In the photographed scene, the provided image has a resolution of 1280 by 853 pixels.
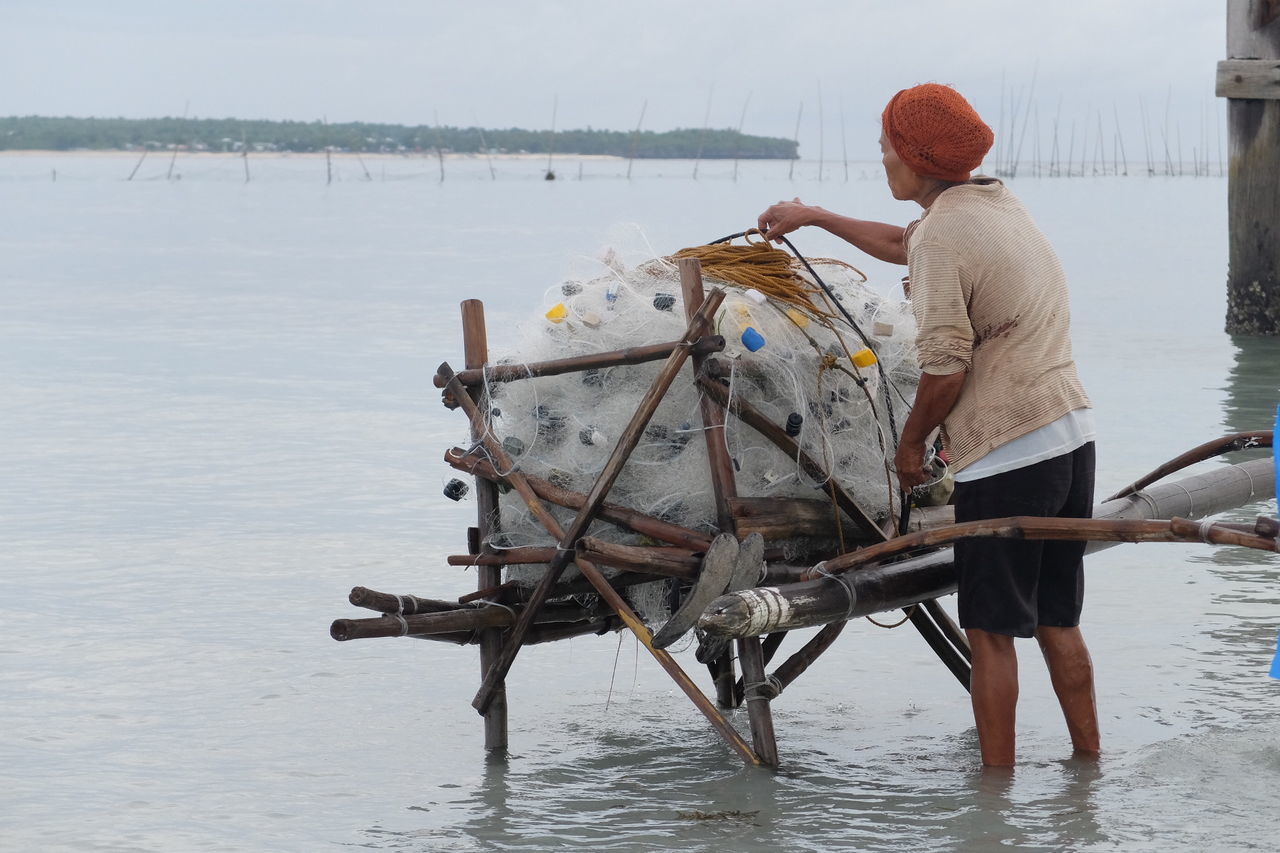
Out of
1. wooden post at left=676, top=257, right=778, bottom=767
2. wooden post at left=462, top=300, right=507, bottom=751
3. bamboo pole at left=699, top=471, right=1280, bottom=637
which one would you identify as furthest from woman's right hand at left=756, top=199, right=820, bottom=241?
bamboo pole at left=699, top=471, right=1280, bottom=637

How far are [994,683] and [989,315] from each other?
3.22 feet

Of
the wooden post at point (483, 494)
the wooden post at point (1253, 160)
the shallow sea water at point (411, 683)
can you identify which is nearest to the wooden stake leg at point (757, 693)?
the shallow sea water at point (411, 683)

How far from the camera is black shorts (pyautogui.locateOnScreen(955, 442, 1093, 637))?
425cm

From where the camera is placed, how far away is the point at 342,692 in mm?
6129

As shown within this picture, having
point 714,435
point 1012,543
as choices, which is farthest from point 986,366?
point 714,435

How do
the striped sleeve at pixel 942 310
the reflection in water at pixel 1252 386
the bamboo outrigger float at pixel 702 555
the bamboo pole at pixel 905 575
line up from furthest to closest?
the reflection in water at pixel 1252 386, the bamboo outrigger float at pixel 702 555, the striped sleeve at pixel 942 310, the bamboo pole at pixel 905 575

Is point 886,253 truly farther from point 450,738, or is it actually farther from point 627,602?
point 450,738

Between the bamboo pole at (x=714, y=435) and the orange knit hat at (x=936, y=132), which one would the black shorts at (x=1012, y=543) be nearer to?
the bamboo pole at (x=714, y=435)

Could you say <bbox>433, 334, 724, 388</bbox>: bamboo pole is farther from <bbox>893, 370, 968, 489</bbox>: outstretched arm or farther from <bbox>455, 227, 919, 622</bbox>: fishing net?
<bbox>893, 370, 968, 489</bbox>: outstretched arm

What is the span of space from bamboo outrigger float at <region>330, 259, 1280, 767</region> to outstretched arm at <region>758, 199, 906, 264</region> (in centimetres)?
32

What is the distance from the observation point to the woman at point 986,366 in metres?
4.12

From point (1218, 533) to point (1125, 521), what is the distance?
0.83 feet

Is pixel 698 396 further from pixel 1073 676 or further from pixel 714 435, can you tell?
pixel 1073 676

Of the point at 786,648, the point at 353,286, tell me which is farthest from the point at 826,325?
the point at 353,286
